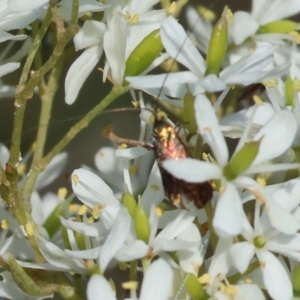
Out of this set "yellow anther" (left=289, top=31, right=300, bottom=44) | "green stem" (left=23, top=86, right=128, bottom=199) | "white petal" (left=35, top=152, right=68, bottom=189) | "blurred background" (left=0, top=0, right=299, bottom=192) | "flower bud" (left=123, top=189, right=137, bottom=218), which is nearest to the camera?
"flower bud" (left=123, top=189, right=137, bottom=218)

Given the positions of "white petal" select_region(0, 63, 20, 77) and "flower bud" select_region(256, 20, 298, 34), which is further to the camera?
"flower bud" select_region(256, 20, 298, 34)

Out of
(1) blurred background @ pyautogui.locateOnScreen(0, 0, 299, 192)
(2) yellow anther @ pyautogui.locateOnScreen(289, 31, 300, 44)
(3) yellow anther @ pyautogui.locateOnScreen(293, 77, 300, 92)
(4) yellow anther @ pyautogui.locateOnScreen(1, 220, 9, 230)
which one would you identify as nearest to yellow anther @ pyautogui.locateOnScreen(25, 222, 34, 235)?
(4) yellow anther @ pyautogui.locateOnScreen(1, 220, 9, 230)

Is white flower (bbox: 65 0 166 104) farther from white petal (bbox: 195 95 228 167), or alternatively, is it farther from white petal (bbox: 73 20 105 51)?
white petal (bbox: 195 95 228 167)

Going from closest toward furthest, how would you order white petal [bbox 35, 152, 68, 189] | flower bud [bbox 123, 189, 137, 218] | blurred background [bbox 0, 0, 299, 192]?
flower bud [bbox 123, 189, 137, 218]
white petal [bbox 35, 152, 68, 189]
blurred background [bbox 0, 0, 299, 192]

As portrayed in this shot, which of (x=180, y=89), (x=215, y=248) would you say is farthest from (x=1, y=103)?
(x=215, y=248)

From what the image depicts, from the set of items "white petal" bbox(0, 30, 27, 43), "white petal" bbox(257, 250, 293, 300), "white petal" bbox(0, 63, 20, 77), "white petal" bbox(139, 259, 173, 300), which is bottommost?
"white petal" bbox(257, 250, 293, 300)

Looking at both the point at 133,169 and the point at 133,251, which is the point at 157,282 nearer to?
the point at 133,251

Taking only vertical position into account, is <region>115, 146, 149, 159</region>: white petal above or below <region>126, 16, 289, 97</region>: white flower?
below

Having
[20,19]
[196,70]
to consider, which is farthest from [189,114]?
[20,19]
